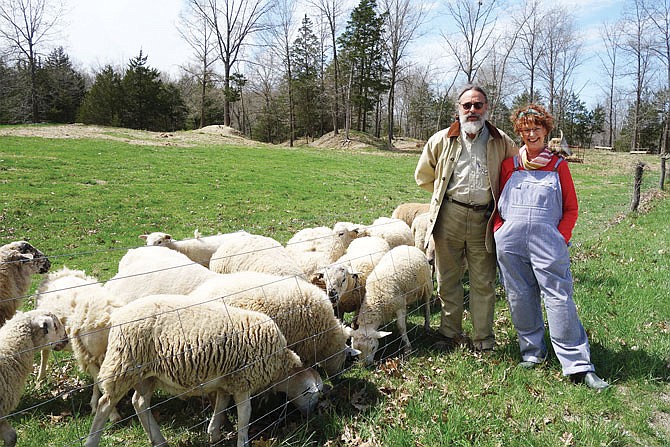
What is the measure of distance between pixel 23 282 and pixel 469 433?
16.6 ft

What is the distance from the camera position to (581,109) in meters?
52.5

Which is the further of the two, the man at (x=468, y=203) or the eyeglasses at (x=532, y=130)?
the man at (x=468, y=203)

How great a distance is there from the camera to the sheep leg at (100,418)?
290 centimetres

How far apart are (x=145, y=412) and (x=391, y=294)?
281 cm

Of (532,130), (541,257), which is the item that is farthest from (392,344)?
(532,130)

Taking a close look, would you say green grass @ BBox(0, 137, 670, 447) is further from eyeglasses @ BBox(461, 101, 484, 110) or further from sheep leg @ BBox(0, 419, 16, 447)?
eyeglasses @ BBox(461, 101, 484, 110)

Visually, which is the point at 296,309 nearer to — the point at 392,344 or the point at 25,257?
the point at 392,344

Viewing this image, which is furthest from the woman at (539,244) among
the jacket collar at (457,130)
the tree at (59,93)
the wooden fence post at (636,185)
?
the tree at (59,93)

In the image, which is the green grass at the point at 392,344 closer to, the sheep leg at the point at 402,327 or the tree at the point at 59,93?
the sheep leg at the point at 402,327

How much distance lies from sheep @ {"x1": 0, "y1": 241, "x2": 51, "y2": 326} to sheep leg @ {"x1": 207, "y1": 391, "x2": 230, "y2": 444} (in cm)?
293

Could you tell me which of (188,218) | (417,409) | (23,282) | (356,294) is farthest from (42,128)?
(417,409)

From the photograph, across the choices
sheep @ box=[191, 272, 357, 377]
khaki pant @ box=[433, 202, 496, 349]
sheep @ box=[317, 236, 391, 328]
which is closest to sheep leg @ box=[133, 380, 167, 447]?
sheep @ box=[191, 272, 357, 377]

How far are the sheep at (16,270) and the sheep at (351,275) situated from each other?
3367 mm

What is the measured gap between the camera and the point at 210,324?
121 inches
